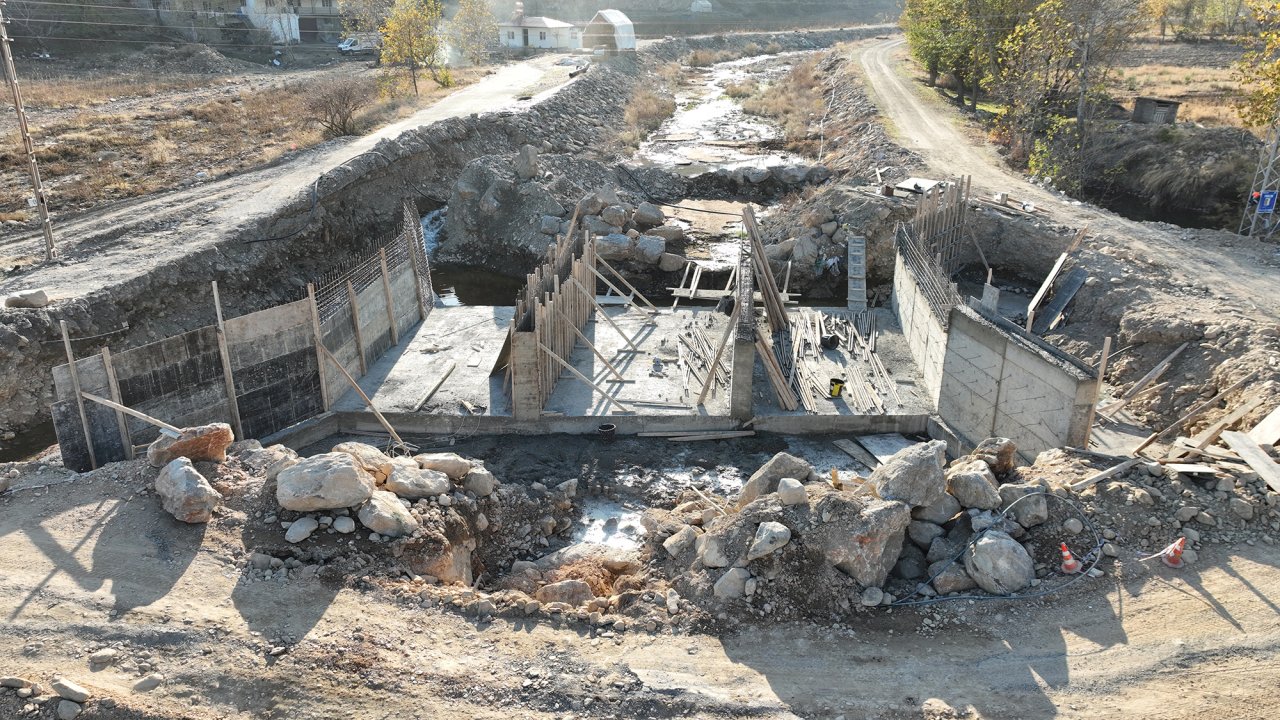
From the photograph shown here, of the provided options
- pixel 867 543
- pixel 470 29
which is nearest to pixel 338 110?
pixel 470 29

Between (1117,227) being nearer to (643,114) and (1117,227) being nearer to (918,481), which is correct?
(918,481)

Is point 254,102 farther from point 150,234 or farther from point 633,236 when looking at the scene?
point 633,236

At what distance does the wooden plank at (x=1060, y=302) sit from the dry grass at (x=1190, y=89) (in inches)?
733

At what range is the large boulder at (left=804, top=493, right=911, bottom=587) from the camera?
9797 mm

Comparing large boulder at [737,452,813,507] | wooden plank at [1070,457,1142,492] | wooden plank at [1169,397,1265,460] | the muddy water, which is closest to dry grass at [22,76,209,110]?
the muddy water

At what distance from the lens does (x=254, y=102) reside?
39188mm

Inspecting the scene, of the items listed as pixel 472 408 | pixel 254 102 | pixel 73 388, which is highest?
pixel 254 102

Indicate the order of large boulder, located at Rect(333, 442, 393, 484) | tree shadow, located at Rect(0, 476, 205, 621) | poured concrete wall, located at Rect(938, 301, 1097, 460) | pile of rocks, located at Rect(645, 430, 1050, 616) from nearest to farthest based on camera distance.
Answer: tree shadow, located at Rect(0, 476, 205, 621) → pile of rocks, located at Rect(645, 430, 1050, 616) → large boulder, located at Rect(333, 442, 393, 484) → poured concrete wall, located at Rect(938, 301, 1097, 460)

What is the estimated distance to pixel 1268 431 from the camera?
11.6m

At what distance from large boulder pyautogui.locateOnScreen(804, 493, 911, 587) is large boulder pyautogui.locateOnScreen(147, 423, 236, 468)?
796cm

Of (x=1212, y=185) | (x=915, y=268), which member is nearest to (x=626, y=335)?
A: (x=915, y=268)

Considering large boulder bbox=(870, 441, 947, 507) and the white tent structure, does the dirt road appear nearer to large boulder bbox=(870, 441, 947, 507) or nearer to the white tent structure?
large boulder bbox=(870, 441, 947, 507)

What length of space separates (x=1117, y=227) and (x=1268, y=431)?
11681mm

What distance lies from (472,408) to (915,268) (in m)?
9.99
